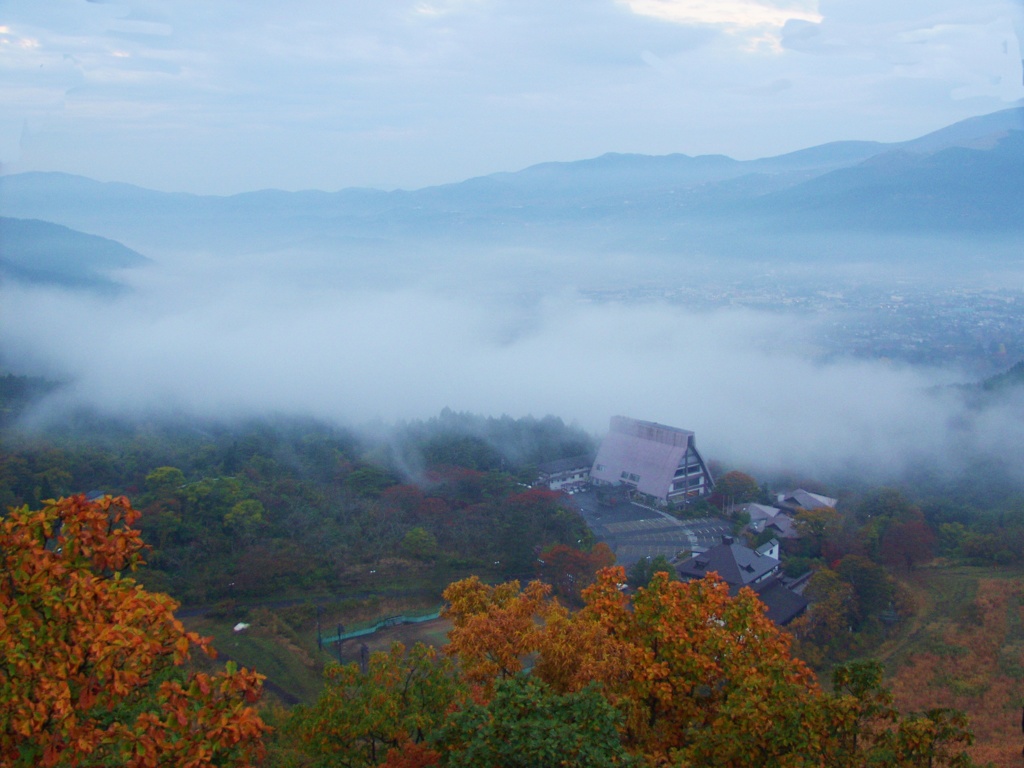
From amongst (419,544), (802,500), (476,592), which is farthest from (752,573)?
(476,592)

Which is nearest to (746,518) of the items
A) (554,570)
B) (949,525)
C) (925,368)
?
(949,525)

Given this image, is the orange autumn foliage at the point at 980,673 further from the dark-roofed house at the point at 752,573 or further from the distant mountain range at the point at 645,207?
the distant mountain range at the point at 645,207

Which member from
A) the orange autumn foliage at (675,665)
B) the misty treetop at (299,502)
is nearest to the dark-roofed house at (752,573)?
the misty treetop at (299,502)

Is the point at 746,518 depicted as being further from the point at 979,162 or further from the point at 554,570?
the point at 979,162

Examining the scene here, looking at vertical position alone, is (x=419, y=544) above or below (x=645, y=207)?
below

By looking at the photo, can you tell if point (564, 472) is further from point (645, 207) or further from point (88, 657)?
point (645, 207)

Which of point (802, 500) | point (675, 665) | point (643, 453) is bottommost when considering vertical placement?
point (802, 500)
